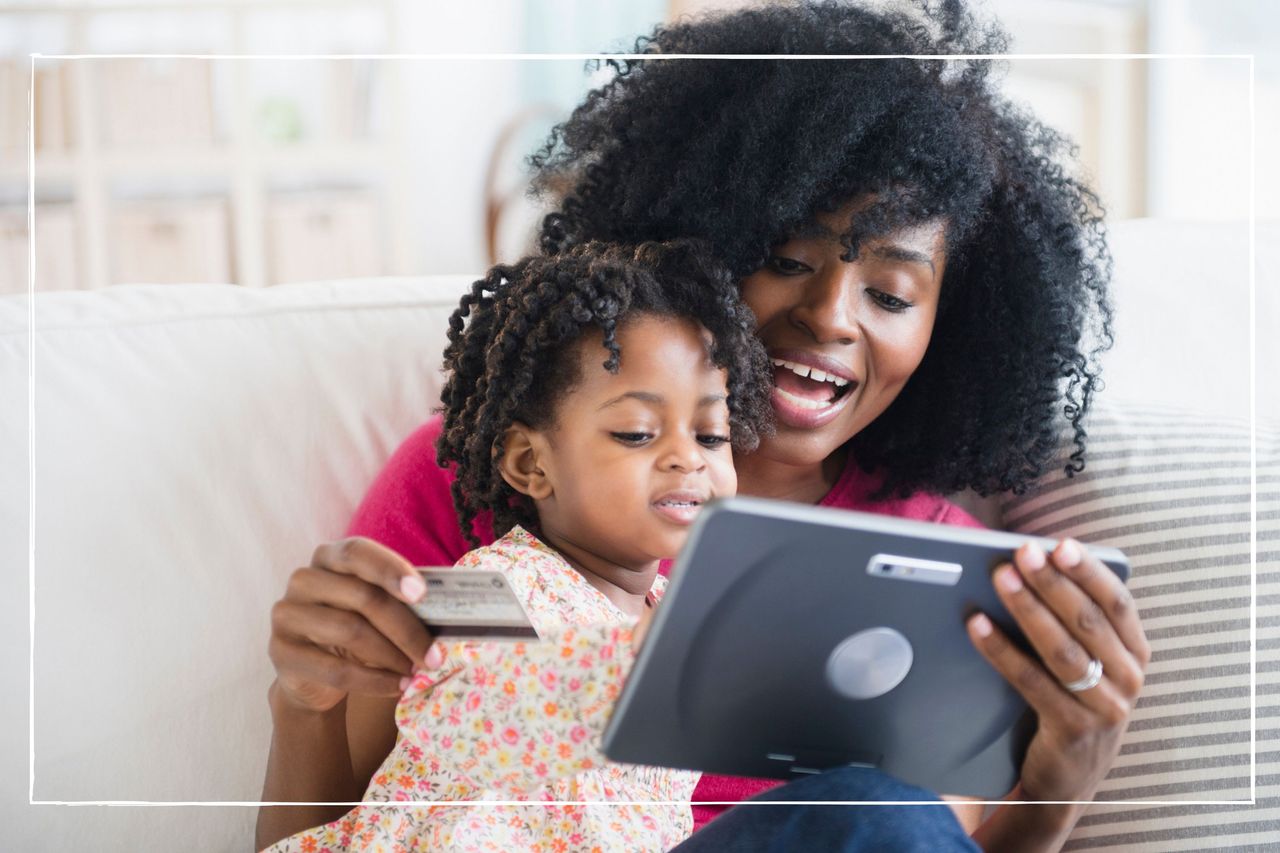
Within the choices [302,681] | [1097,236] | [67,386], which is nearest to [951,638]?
[302,681]

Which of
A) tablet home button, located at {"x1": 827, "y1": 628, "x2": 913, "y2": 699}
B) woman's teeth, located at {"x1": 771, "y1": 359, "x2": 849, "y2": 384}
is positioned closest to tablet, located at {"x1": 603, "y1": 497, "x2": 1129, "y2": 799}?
tablet home button, located at {"x1": 827, "y1": 628, "x2": 913, "y2": 699}

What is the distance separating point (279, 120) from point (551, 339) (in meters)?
0.32

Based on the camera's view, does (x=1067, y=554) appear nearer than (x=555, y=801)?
Yes

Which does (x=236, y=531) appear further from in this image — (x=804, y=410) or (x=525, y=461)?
(x=804, y=410)

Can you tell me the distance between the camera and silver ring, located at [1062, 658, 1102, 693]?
0.83 meters

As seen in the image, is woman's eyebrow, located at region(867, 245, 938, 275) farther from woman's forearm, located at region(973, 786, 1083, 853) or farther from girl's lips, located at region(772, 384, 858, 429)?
woman's forearm, located at region(973, 786, 1083, 853)

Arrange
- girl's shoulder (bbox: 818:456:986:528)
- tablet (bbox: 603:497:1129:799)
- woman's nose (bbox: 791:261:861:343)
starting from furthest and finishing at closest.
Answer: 1. girl's shoulder (bbox: 818:456:986:528)
2. woman's nose (bbox: 791:261:861:343)
3. tablet (bbox: 603:497:1129:799)

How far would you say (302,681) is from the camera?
859 millimetres

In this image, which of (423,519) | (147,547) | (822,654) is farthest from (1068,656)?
(147,547)

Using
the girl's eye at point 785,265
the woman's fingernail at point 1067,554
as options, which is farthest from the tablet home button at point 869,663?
the girl's eye at point 785,265

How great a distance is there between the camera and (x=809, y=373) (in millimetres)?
1002

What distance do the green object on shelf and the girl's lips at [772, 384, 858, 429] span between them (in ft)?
1.47

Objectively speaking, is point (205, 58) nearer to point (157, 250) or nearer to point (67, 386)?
point (157, 250)

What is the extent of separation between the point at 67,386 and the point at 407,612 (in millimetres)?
361
